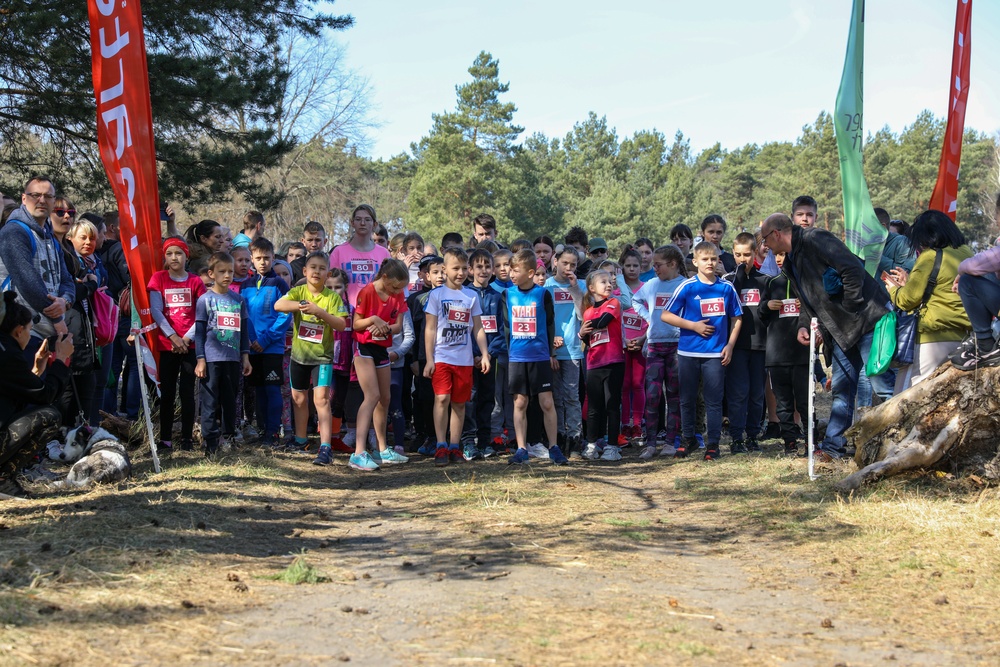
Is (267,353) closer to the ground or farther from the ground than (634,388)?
farther from the ground

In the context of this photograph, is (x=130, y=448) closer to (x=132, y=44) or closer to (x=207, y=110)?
(x=132, y=44)

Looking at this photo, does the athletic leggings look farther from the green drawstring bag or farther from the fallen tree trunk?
the fallen tree trunk

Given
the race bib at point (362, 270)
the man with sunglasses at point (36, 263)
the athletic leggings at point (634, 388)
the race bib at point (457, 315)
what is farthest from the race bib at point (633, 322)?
the man with sunglasses at point (36, 263)

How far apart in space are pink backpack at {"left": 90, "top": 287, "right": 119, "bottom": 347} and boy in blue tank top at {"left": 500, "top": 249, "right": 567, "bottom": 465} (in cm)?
381

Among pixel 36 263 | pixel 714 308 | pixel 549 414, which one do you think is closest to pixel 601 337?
pixel 549 414

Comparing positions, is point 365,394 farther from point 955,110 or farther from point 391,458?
point 955,110

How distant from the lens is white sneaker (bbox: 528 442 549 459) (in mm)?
9906

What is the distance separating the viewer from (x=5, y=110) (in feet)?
42.2

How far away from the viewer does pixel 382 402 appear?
378 inches

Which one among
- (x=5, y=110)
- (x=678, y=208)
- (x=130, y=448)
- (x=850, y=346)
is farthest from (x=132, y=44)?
(x=678, y=208)

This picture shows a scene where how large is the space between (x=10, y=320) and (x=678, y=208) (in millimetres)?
64178

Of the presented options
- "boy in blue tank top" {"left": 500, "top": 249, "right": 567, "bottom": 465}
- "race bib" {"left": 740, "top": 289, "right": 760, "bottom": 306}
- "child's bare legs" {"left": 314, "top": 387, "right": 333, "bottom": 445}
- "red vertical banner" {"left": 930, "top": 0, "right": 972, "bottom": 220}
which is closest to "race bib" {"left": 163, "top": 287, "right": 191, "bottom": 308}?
"child's bare legs" {"left": 314, "top": 387, "right": 333, "bottom": 445}

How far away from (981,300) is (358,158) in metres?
51.8

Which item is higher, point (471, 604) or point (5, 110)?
point (5, 110)
